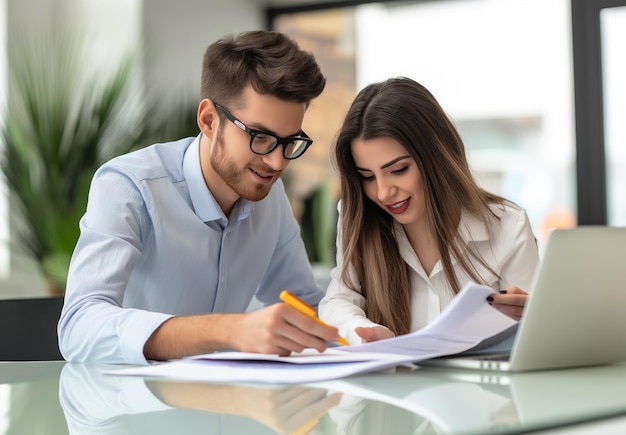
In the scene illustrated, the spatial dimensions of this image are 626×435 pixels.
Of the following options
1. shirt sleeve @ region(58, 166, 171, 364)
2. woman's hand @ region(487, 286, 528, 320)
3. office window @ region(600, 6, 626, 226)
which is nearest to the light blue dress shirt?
shirt sleeve @ region(58, 166, 171, 364)

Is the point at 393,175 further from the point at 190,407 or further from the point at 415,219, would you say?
the point at 190,407

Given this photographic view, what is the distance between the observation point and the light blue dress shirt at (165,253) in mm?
1645

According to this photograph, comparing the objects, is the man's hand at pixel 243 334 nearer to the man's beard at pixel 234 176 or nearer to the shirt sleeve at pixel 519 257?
the man's beard at pixel 234 176

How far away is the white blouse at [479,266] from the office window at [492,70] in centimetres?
415

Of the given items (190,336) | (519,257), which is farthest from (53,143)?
(190,336)

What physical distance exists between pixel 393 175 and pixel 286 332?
959mm

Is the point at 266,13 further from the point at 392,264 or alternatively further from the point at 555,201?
the point at 392,264

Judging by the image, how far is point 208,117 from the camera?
2168 mm

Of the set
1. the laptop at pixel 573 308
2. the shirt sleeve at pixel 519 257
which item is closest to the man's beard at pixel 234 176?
the shirt sleeve at pixel 519 257

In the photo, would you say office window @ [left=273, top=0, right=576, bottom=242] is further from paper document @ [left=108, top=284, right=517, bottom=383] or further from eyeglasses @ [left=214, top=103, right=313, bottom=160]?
paper document @ [left=108, top=284, right=517, bottom=383]

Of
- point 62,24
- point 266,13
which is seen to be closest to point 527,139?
point 266,13

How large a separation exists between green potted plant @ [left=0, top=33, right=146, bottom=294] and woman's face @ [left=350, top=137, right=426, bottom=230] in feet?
8.55

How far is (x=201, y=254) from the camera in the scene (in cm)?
207

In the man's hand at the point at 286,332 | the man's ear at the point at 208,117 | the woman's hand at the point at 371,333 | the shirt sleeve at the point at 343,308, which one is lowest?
the shirt sleeve at the point at 343,308
